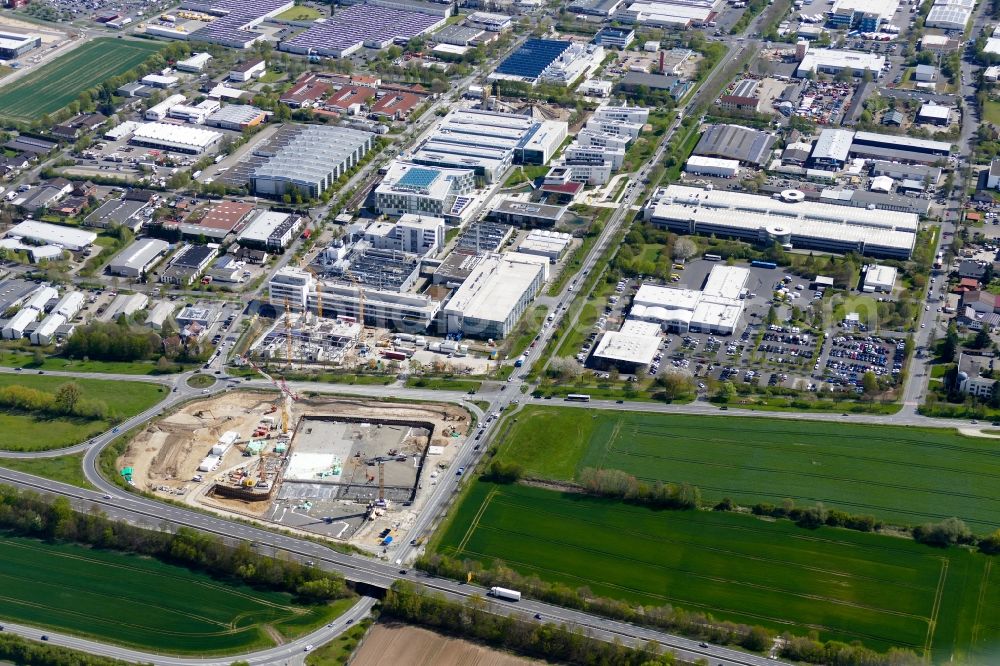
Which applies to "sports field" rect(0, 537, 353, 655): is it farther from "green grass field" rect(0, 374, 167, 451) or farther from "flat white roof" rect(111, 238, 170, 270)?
"flat white roof" rect(111, 238, 170, 270)

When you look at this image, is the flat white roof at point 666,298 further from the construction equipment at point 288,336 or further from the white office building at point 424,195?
the construction equipment at point 288,336

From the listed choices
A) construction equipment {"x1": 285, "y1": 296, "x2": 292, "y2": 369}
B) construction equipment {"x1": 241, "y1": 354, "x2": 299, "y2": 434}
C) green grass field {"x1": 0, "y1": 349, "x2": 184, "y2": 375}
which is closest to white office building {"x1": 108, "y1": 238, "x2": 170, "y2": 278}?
green grass field {"x1": 0, "y1": 349, "x2": 184, "y2": 375}

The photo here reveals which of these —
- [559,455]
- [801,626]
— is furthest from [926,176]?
[801,626]

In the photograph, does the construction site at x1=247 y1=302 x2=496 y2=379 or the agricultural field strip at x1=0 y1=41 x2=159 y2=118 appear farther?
the agricultural field strip at x1=0 y1=41 x2=159 y2=118

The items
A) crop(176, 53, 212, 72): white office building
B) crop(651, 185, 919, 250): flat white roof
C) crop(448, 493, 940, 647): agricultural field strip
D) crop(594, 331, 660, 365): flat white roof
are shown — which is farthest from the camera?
crop(176, 53, 212, 72): white office building

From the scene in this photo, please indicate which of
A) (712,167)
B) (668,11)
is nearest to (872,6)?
(668,11)

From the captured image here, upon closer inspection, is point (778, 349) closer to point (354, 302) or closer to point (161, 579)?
point (354, 302)
